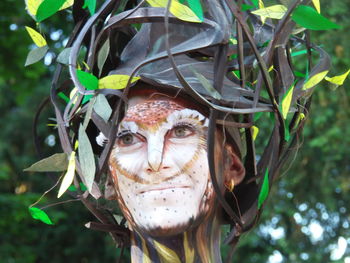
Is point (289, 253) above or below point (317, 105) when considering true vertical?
below

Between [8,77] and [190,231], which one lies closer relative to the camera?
[190,231]

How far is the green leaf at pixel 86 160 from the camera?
1.82 meters

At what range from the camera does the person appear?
6.25ft

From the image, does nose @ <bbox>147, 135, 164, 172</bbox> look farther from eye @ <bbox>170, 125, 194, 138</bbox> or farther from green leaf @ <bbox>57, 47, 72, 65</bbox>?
green leaf @ <bbox>57, 47, 72, 65</bbox>

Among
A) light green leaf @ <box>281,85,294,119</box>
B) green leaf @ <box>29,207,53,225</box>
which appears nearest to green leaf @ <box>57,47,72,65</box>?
green leaf @ <box>29,207,53,225</box>

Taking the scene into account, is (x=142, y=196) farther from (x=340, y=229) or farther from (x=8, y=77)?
(x=340, y=229)

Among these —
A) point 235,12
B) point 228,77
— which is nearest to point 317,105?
point 228,77

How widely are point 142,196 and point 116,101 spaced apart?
293 millimetres

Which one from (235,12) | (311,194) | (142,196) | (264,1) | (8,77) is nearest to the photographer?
(235,12)

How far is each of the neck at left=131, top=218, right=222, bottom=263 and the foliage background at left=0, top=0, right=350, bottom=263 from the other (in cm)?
282

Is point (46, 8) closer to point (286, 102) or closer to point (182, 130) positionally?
point (182, 130)

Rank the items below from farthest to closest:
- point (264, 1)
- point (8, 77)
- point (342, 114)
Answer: point (342, 114) < point (8, 77) < point (264, 1)

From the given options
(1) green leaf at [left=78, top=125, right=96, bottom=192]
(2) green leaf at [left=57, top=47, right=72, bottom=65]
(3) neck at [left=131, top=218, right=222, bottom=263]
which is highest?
(2) green leaf at [left=57, top=47, right=72, bottom=65]

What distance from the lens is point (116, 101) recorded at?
79.1 inches
